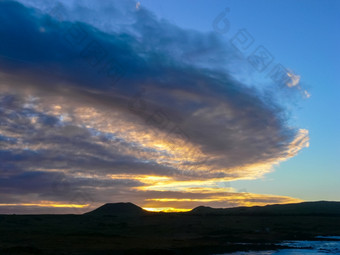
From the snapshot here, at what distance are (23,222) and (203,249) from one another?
10132cm

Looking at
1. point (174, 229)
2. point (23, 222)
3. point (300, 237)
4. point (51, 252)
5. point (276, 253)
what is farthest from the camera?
point (23, 222)

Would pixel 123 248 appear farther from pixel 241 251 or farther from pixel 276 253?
pixel 276 253

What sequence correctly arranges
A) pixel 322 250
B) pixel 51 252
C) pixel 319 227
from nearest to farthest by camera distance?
1. pixel 51 252
2. pixel 322 250
3. pixel 319 227

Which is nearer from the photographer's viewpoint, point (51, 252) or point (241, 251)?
point (51, 252)

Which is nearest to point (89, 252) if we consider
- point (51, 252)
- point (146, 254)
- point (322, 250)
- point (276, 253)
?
point (51, 252)

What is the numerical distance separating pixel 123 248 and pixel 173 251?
10435 millimetres

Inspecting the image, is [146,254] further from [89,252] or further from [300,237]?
[300,237]

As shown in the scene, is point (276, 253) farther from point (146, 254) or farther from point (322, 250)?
point (146, 254)

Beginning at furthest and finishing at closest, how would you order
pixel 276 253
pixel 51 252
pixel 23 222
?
1. pixel 23 222
2. pixel 276 253
3. pixel 51 252

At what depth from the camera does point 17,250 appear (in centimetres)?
5784

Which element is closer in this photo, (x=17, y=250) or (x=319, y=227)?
(x=17, y=250)

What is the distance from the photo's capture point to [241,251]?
64875 millimetres

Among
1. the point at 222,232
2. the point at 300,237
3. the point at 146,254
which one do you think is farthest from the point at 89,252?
the point at 300,237

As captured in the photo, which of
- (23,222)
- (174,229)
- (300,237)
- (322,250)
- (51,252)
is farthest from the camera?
(23,222)
